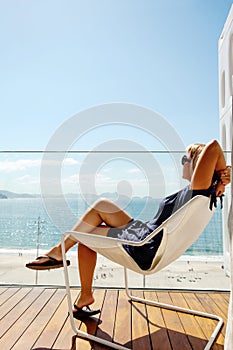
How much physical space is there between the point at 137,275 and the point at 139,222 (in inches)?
39.3

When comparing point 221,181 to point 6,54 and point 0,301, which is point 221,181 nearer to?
point 0,301

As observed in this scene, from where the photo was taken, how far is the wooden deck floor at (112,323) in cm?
208

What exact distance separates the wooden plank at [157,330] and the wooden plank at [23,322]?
72cm

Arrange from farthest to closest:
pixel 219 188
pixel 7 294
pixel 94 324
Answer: pixel 7 294 → pixel 94 324 → pixel 219 188

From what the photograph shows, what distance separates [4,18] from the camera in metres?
5.97

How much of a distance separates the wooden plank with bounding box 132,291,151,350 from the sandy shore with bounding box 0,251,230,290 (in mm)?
574

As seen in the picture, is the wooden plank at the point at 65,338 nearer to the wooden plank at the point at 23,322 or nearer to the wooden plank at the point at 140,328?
the wooden plank at the point at 23,322

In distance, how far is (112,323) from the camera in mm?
2385

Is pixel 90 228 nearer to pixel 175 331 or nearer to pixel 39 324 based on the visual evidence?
pixel 39 324

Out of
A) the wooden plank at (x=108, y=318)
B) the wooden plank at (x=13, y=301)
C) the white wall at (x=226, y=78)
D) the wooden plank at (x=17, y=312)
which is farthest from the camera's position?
the white wall at (x=226, y=78)

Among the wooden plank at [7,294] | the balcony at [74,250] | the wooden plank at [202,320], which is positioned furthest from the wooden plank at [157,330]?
the wooden plank at [7,294]

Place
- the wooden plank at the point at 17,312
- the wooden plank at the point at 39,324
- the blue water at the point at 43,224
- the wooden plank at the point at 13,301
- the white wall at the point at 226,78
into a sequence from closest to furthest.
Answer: the wooden plank at the point at 39,324 < the wooden plank at the point at 17,312 < the wooden plank at the point at 13,301 < the blue water at the point at 43,224 < the white wall at the point at 226,78

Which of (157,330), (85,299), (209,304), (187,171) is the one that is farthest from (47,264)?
(209,304)

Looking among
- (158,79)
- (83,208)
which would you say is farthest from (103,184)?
(158,79)
